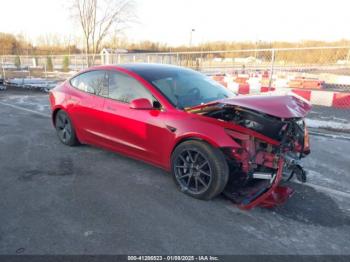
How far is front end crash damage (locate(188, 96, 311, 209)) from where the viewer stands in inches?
124

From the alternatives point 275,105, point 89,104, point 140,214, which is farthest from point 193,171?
point 89,104

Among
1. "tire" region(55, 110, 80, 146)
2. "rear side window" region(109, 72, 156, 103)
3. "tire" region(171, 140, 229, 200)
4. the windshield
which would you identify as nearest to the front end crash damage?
"tire" region(171, 140, 229, 200)

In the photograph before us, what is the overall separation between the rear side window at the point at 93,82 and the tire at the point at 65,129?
63 cm

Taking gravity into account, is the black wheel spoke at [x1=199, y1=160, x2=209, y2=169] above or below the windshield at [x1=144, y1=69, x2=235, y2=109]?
below

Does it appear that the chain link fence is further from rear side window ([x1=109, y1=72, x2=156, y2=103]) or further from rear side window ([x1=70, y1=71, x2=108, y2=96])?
rear side window ([x1=70, y1=71, x2=108, y2=96])

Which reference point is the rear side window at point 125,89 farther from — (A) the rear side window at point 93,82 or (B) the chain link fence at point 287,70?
(B) the chain link fence at point 287,70

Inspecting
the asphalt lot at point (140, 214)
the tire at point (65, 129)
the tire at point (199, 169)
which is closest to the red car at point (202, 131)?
the tire at point (199, 169)

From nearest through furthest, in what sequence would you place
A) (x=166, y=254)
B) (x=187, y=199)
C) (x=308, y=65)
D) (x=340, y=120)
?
(x=166, y=254) → (x=187, y=199) → (x=340, y=120) → (x=308, y=65)

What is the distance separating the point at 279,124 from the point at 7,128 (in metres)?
6.11

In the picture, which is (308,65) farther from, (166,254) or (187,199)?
(166,254)

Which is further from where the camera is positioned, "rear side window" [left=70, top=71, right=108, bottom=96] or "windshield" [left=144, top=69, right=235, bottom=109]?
"rear side window" [left=70, top=71, right=108, bottom=96]

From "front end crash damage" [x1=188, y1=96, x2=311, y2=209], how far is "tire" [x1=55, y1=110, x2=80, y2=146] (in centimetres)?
277

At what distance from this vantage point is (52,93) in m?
5.55

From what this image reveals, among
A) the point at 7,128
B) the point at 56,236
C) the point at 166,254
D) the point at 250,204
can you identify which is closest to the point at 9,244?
the point at 56,236
